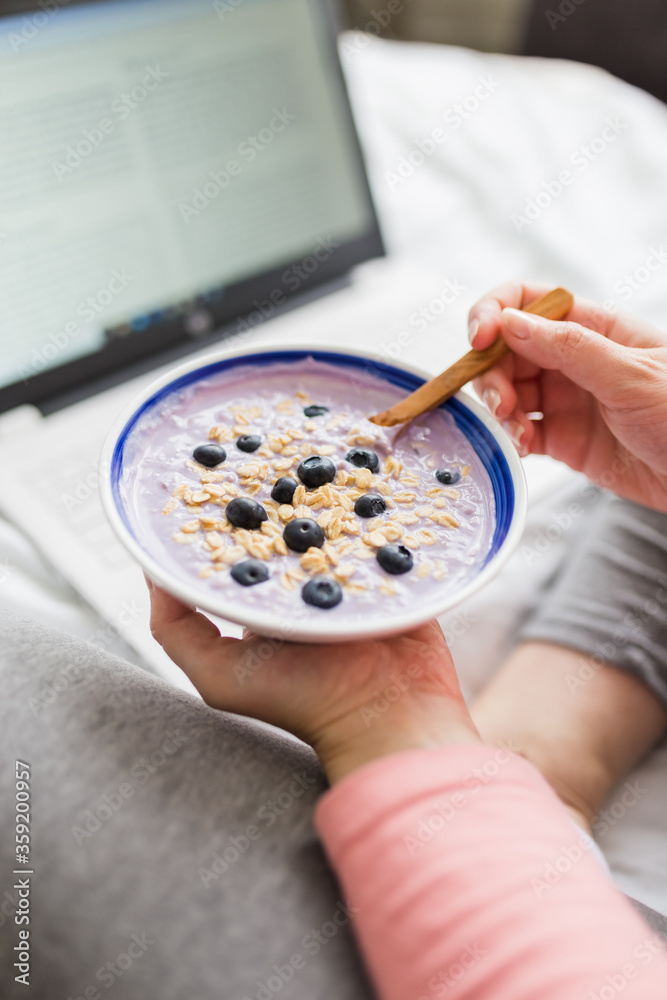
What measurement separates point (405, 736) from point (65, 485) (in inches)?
21.4

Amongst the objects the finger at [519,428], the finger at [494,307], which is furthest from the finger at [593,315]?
the finger at [519,428]

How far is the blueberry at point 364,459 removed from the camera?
1.95ft

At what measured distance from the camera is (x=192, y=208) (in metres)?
1.00

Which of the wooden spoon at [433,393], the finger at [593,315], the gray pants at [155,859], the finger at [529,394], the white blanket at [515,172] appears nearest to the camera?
the gray pants at [155,859]

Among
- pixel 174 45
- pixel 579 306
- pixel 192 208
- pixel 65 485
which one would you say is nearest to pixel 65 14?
pixel 174 45

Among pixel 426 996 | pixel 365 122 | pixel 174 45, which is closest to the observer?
pixel 426 996

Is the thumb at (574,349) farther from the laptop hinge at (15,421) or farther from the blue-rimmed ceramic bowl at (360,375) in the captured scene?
the laptop hinge at (15,421)

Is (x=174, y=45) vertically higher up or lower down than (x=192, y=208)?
higher up

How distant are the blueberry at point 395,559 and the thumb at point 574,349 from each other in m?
0.27

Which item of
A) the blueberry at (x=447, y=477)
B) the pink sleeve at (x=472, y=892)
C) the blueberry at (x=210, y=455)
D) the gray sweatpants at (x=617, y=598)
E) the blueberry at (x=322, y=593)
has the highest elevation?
the blueberry at (x=210, y=455)

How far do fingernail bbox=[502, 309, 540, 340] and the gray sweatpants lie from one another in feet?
1.06

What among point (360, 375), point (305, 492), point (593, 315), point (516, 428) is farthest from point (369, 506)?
point (593, 315)

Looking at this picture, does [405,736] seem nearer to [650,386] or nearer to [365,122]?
[650,386]

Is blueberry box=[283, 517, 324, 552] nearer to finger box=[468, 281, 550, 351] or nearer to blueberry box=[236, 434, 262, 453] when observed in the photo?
blueberry box=[236, 434, 262, 453]
